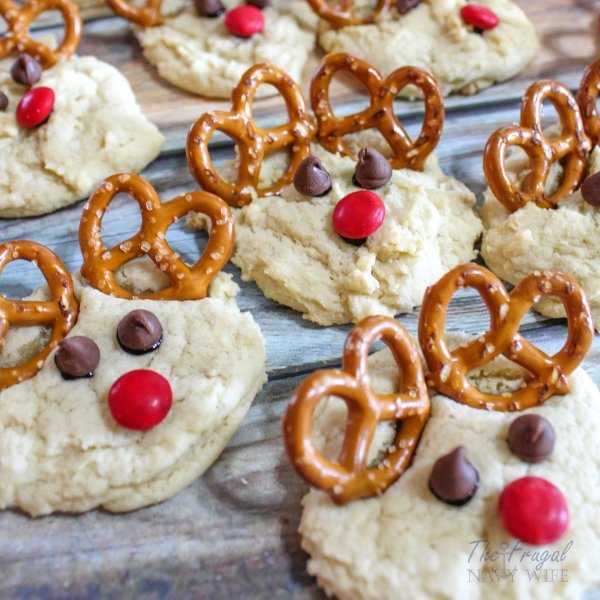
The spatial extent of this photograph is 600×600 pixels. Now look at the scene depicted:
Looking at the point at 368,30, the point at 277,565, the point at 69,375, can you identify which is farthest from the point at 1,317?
the point at 368,30

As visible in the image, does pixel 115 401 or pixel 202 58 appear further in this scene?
pixel 202 58

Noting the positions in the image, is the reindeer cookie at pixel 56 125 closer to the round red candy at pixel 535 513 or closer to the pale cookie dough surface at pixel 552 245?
the pale cookie dough surface at pixel 552 245

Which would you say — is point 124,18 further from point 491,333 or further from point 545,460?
point 545,460

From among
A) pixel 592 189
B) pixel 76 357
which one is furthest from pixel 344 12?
pixel 76 357

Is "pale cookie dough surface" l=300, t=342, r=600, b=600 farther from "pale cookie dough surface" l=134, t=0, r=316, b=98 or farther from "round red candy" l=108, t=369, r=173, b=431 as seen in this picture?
"pale cookie dough surface" l=134, t=0, r=316, b=98

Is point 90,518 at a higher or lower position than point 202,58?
lower

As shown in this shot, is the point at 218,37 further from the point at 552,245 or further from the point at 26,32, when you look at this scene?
the point at 552,245
